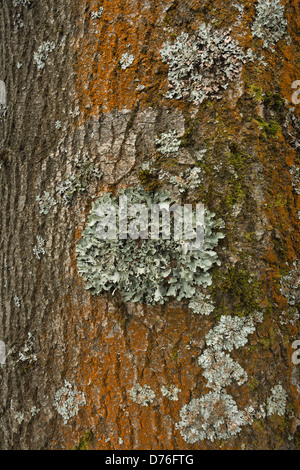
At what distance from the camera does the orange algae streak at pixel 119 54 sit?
1361 millimetres

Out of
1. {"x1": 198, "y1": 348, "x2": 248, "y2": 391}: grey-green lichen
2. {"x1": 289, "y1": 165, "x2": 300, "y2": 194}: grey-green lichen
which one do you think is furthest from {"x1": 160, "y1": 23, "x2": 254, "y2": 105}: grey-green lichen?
{"x1": 198, "y1": 348, "x2": 248, "y2": 391}: grey-green lichen

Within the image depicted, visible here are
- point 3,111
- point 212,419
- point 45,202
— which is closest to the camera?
point 212,419

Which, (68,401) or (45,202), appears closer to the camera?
(68,401)

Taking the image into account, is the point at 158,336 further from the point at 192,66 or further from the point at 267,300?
the point at 192,66

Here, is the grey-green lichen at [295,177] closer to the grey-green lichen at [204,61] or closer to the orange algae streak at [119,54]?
the grey-green lichen at [204,61]

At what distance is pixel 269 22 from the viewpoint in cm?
137

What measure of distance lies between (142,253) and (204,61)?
727 mm

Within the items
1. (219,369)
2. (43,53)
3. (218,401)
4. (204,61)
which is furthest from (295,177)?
(43,53)

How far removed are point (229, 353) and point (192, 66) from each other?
104 cm

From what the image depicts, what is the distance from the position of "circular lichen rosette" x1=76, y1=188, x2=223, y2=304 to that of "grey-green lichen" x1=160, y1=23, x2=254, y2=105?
15.9 inches

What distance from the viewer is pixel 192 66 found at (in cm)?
133

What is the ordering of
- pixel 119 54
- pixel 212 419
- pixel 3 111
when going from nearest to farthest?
pixel 212 419 → pixel 119 54 → pixel 3 111

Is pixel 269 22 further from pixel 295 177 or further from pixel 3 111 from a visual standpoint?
pixel 3 111

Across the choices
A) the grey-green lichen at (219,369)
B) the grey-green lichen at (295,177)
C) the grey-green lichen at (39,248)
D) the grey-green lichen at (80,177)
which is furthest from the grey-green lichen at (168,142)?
the grey-green lichen at (219,369)
